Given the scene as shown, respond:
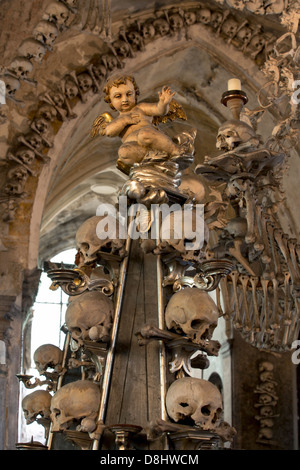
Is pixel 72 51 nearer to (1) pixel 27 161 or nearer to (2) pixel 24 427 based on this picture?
(1) pixel 27 161

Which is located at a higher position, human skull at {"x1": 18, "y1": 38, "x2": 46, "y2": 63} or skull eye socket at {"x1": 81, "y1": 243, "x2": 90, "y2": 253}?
human skull at {"x1": 18, "y1": 38, "x2": 46, "y2": 63}

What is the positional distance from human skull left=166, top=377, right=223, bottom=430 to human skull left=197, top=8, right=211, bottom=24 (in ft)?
18.3

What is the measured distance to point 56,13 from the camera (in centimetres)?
501

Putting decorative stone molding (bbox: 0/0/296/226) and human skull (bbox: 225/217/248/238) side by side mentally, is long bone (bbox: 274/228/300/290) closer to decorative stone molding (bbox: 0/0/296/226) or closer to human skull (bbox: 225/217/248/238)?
human skull (bbox: 225/217/248/238)

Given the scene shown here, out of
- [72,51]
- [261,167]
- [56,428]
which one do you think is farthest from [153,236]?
[72,51]

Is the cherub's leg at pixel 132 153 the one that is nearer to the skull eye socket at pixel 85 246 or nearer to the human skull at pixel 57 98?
the skull eye socket at pixel 85 246

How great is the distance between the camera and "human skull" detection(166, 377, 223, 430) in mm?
1791

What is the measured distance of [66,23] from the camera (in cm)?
516

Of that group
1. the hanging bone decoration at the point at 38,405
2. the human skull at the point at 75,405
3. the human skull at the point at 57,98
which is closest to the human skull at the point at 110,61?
the human skull at the point at 57,98

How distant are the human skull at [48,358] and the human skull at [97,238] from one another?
0.49 m

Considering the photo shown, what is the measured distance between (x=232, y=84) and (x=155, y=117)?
1.34 meters

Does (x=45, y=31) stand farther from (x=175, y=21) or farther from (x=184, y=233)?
(x=184, y=233)

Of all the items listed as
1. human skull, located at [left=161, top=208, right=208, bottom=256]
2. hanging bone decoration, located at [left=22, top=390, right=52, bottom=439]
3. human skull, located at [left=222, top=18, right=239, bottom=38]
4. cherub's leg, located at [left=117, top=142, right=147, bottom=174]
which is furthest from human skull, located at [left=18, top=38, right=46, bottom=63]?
human skull, located at [left=161, top=208, right=208, bottom=256]

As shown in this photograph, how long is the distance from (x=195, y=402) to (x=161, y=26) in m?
5.44
